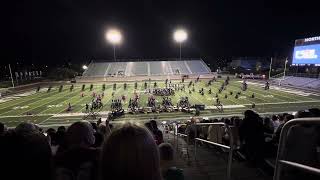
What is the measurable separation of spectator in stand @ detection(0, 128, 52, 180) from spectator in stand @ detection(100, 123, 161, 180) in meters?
1.44

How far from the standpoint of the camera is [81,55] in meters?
117

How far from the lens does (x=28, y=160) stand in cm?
321

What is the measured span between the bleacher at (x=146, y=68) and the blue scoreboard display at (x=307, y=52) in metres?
30.4

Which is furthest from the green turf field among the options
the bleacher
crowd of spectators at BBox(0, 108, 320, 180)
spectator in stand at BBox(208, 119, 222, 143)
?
the bleacher

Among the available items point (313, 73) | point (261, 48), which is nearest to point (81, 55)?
point (261, 48)

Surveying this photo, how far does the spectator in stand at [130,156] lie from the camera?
195cm

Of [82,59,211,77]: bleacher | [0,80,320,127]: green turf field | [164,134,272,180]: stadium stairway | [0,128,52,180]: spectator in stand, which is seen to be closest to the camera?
[0,128,52,180]: spectator in stand

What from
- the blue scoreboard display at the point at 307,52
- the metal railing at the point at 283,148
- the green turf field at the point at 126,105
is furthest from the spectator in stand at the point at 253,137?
the blue scoreboard display at the point at 307,52

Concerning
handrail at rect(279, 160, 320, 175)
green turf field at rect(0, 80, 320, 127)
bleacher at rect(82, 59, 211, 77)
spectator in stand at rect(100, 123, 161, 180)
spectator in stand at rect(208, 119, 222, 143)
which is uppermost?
spectator in stand at rect(100, 123, 161, 180)

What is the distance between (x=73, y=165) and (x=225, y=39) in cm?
11595

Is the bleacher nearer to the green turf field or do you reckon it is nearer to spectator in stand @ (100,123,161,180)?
the green turf field

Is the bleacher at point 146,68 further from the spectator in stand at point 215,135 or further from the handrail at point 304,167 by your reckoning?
the handrail at point 304,167

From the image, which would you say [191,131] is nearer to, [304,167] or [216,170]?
[216,170]

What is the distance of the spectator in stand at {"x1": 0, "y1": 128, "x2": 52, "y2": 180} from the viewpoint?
3.20 metres
